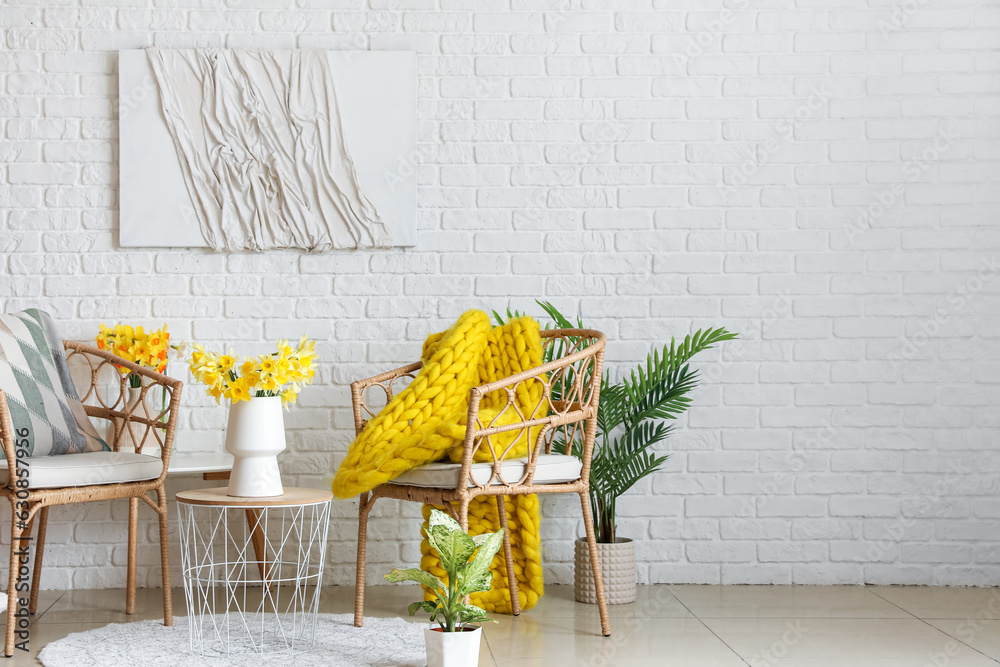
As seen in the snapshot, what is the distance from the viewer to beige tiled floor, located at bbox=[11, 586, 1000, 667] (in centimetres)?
219

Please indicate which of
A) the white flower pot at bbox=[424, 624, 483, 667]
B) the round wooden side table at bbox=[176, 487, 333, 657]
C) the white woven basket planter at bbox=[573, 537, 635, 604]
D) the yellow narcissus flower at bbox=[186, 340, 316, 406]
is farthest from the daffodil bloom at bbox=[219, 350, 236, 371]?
the white woven basket planter at bbox=[573, 537, 635, 604]

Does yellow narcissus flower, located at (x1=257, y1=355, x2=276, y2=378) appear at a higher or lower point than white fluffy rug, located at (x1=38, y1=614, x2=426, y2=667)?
higher

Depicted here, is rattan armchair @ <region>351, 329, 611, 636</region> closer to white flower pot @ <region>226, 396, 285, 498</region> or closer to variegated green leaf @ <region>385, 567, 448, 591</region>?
variegated green leaf @ <region>385, 567, 448, 591</region>

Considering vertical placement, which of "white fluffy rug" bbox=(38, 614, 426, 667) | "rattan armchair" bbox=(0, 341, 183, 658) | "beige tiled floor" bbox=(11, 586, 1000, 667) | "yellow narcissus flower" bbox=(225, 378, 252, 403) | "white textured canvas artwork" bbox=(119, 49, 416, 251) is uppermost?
"white textured canvas artwork" bbox=(119, 49, 416, 251)

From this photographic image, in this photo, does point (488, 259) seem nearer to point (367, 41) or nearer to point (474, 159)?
point (474, 159)

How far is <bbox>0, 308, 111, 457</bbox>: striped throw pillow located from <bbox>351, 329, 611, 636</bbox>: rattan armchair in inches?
31.4

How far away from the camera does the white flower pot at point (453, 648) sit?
1.97 metres

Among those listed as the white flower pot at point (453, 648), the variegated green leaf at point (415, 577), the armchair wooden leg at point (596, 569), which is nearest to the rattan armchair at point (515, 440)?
the armchair wooden leg at point (596, 569)

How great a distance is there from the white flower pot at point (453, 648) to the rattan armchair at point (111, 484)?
0.87 meters

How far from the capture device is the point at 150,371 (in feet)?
8.56

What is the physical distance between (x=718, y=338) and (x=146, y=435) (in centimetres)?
177

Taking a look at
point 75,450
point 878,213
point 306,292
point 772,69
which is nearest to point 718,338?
point 878,213

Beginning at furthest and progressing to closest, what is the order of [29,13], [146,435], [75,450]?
1. [29,13]
2. [146,435]
3. [75,450]

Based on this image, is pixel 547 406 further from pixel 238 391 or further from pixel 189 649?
pixel 189 649
